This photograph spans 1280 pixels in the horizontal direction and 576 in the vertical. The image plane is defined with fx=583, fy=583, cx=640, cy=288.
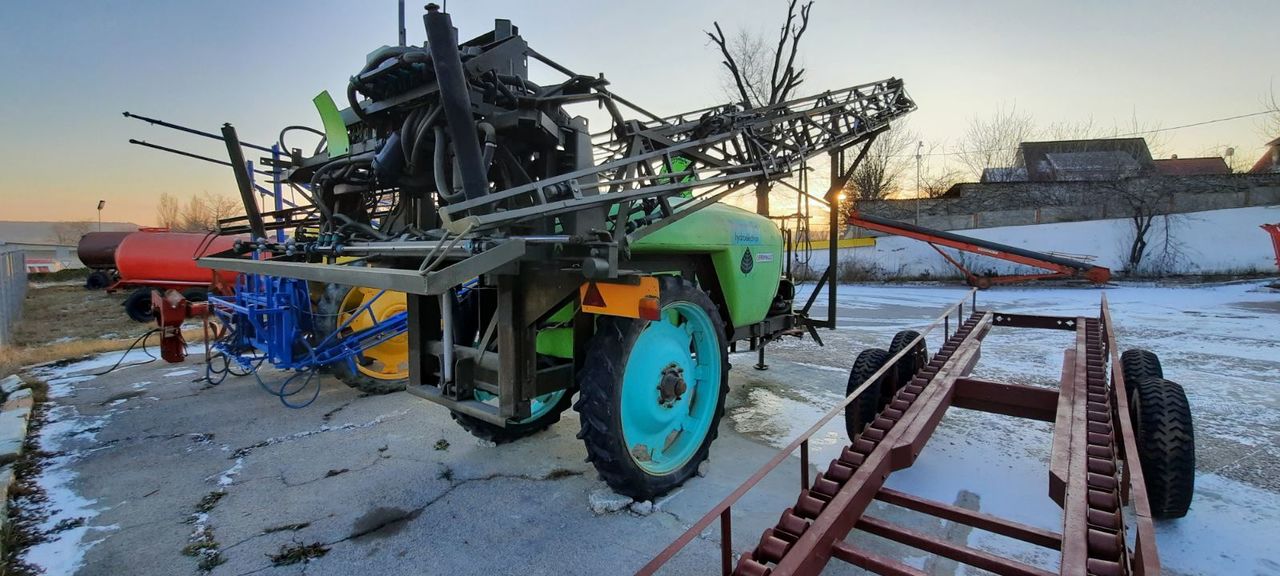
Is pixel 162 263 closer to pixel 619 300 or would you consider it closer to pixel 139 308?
→ pixel 139 308

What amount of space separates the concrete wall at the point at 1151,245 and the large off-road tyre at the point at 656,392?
15.7 m

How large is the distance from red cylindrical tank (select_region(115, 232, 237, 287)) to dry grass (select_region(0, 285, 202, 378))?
0.94 metres

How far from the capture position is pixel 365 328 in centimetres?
506

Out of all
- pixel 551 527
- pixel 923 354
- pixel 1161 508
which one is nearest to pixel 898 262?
pixel 923 354

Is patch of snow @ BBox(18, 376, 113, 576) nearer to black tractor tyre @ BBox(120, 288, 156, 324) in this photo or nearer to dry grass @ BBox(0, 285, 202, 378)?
dry grass @ BBox(0, 285, 202, 378)

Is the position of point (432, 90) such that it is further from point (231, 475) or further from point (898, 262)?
point (898, 262)

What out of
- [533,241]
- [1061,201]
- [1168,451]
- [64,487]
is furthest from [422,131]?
[1061,201]

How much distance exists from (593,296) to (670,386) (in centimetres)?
86

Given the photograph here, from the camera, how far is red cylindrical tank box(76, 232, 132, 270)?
16.2m

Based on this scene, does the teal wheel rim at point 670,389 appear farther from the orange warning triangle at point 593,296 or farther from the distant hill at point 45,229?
the distant hill at point 45,229

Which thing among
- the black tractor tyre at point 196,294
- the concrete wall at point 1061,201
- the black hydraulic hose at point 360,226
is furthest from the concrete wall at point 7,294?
the concrete wall at point 1061,201

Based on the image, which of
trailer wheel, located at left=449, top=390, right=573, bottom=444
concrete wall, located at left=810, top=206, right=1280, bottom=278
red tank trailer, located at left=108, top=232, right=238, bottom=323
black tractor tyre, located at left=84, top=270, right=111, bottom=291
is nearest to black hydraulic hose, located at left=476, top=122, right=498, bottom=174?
trailer wheel, located at left=449, top=390, right=573, bottom=444

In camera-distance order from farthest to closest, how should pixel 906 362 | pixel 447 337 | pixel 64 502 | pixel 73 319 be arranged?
1. pixel 73 319
2. pixel 906 362
3. pixel 64 502
4. pixel 447 337

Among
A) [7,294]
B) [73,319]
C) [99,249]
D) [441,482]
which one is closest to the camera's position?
[441,482]
